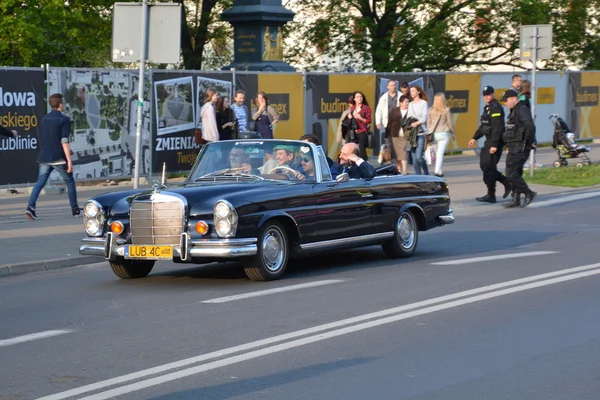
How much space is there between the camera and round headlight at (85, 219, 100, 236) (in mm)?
11395

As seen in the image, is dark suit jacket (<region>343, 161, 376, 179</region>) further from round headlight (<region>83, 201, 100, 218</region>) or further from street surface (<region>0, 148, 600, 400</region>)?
round headlight (<region>83, 201, 100, 218</region>)

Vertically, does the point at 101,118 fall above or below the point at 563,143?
above

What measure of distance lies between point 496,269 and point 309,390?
221 inches

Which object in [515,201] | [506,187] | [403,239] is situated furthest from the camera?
[506,187]

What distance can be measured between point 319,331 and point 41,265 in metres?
A: 5.31

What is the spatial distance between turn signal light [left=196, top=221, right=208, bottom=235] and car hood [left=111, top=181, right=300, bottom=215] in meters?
0.09

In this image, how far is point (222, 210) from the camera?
35.2ft

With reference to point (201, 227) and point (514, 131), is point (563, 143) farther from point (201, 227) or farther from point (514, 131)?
point (201, 227)

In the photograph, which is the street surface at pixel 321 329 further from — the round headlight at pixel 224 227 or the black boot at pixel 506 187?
the black boot at pixel 506 187

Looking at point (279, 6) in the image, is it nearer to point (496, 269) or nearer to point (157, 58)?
point (157, 58)

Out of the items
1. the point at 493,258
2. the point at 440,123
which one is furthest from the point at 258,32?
the point at 493,258

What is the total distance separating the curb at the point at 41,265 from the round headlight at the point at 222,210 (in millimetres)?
2976

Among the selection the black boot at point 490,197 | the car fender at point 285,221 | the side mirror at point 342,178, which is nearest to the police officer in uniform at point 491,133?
the black boot at point 490,197

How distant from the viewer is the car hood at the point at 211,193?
35.6 feet
